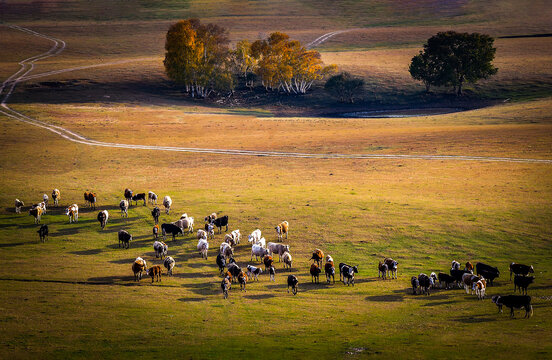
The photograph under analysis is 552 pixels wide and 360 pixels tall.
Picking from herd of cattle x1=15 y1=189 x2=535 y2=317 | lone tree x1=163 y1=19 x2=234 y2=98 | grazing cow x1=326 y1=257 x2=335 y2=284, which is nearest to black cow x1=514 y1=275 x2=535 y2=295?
herd of cattle x1=15 y1=189 x2=535 y2=317

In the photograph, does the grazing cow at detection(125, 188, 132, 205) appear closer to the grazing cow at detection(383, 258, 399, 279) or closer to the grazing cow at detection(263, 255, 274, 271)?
the grazing cow at detection(263, 255, 274, 271)

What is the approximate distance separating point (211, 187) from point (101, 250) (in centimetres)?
1806

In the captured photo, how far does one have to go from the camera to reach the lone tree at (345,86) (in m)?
123

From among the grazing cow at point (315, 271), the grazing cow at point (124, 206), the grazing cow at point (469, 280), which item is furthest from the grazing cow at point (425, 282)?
the grazing cow at point (124, 206)

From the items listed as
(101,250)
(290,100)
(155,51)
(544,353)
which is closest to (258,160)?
(101,250)

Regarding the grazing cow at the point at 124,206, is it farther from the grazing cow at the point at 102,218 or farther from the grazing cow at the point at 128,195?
the grazing cow at the point at 128,195

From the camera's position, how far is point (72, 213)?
134 ft

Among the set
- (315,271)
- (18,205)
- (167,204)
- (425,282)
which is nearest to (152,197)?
(167,204)

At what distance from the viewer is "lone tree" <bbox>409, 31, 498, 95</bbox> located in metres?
117

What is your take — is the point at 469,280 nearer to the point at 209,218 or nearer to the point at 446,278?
the point at 446,278

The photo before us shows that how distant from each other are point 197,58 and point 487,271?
4087 inches

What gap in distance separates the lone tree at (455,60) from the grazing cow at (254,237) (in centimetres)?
9414

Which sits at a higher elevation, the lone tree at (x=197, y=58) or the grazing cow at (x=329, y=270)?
the lone tree at (x=197, y=58)

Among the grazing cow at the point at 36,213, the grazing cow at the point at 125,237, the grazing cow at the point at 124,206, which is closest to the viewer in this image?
the grazing cow at the point at 125,237
